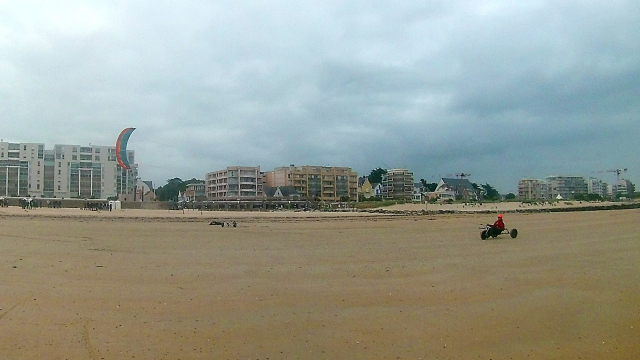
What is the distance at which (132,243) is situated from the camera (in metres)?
12.5

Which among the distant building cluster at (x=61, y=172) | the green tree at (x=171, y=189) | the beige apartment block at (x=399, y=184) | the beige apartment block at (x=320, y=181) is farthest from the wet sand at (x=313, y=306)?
the green tree at (x=171, y=189)

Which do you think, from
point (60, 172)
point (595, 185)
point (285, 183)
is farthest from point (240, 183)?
point (595, 185)

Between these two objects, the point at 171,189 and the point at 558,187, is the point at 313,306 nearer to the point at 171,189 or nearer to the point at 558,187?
the point at 171,189

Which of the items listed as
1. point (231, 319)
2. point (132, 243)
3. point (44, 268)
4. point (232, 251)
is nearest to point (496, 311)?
point (231, 319)

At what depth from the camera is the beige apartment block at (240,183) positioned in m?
82.8

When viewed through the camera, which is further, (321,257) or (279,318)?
(321,257)

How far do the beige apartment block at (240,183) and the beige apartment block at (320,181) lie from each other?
29.8ft

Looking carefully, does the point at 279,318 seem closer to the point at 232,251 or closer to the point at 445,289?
the point at 445,289

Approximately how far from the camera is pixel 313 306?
18.7ft

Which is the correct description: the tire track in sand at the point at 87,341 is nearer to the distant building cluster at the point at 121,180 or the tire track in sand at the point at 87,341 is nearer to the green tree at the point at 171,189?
the distant building cluster at the point at 121,180

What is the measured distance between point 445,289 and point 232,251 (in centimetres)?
588

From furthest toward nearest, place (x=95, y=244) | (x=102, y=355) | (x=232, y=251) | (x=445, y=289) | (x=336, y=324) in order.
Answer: (x=95, y=244), (x=232, y=251), (x=445, y=289), (x=336, y=324), (x=102, y=355)

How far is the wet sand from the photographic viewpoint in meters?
4.36

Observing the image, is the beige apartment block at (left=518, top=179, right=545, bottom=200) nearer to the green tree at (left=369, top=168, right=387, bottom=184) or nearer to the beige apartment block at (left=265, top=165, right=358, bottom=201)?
the green tree at (left=369, top=168, right=387, bottom=184)
